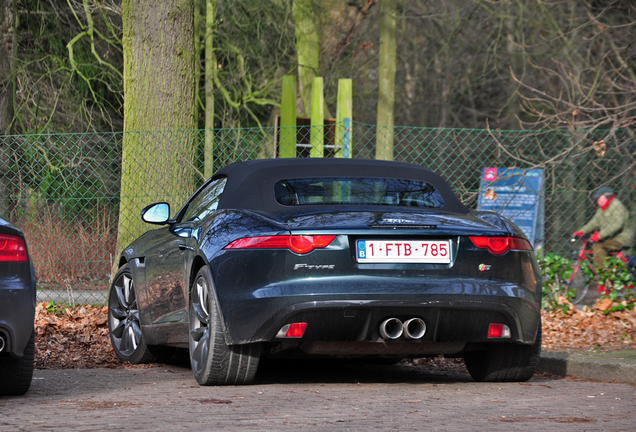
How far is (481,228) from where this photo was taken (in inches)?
207

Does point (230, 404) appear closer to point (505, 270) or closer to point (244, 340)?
point (244, 340)

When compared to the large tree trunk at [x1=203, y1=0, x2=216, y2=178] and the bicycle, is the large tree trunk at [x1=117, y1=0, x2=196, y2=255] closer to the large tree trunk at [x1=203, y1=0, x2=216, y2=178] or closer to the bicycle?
the bicycle

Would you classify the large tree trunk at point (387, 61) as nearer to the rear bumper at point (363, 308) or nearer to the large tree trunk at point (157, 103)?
the large tree trunk at point (157, 103)

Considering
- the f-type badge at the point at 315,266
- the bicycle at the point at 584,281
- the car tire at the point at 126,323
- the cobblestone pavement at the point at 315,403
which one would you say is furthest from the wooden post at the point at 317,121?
the f-type badge at the point at 315,266

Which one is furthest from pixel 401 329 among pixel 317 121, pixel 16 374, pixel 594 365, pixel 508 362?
pixel 317 121

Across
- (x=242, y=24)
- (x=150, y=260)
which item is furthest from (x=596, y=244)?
(x=242, y=24)

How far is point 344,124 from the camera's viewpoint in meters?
10.2

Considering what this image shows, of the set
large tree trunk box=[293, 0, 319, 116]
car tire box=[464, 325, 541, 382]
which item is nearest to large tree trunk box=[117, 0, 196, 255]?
car tire box=[464, 325, 541, 382]

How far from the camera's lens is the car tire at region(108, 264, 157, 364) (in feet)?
22.7

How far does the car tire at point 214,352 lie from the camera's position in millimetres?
5180

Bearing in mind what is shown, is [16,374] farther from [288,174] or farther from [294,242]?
[288,174]

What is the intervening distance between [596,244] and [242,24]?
10.3m

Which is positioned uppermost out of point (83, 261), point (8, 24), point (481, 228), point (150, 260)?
point (8, 24)

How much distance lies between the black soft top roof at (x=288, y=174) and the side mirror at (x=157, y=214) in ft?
1.85
